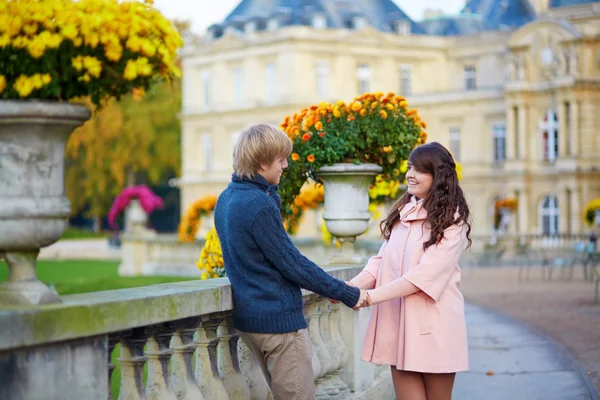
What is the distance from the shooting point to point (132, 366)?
4.63 meters

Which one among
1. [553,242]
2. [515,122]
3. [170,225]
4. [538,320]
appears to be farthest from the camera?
[170,225]

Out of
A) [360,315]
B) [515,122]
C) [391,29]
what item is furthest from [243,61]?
[360,315]

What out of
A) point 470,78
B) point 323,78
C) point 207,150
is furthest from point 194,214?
point 207,150

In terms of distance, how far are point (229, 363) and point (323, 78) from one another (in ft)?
184

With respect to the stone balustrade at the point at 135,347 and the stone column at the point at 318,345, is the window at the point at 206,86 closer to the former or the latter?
the stone column at the point at 318,345

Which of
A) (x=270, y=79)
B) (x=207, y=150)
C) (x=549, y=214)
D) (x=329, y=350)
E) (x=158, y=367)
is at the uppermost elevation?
(x=270, y=79)

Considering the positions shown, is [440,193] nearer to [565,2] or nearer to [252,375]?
[252,375]

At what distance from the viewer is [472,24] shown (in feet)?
204

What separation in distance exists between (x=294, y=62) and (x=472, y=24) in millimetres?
11042

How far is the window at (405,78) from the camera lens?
6159 cm

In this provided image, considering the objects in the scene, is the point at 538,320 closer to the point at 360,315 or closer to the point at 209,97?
the point at 360,315

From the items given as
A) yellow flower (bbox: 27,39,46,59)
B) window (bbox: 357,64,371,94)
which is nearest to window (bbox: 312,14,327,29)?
window (bbox: 357,64,371,94)

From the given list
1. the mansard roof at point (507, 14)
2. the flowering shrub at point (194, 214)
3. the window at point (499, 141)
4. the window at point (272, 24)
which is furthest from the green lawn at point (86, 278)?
the mansard roof at point (507, 14)

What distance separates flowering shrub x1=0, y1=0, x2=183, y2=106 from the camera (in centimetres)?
399
